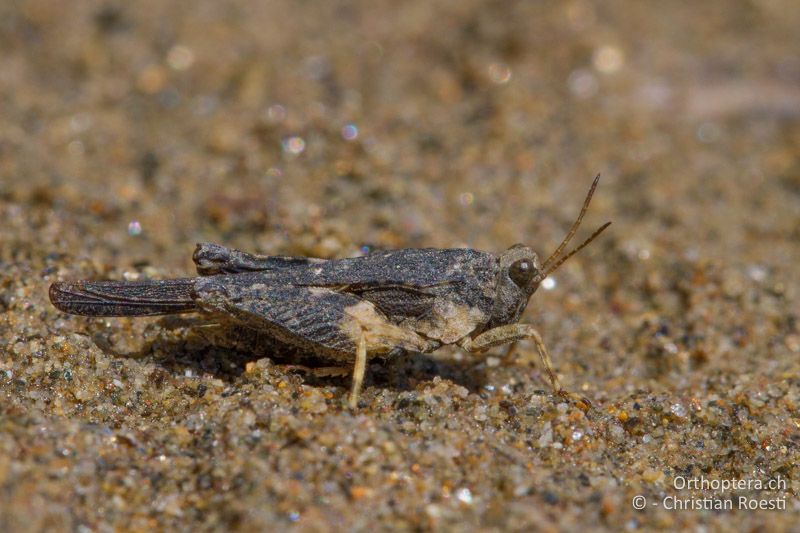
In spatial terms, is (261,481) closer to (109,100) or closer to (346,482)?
(346,482)

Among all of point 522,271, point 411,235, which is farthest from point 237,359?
point 411,235

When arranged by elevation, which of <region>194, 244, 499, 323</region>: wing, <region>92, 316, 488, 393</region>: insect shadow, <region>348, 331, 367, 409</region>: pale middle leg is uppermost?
<region>194, 244, 499, 323</region>: wing

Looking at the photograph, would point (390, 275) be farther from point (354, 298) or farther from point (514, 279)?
point (514, 279)

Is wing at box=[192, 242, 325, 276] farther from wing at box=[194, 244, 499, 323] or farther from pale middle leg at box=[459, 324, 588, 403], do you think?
pale middle leg at box=[459, 324, 588, 403]

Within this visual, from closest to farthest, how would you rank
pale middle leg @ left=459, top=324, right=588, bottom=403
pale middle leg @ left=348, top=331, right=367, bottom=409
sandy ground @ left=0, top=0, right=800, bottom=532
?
sandy ground @ left=0, top=0, right=800, bottom=532
pale middle leg @ left=348, top=331, right=367, bottom=409
pale middle leg @ left=459, top=324, right=588, bottom=403

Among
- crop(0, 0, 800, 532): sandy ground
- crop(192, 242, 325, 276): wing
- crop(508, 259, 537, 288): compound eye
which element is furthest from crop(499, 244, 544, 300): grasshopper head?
crop(192, 242, 325, 276): wing

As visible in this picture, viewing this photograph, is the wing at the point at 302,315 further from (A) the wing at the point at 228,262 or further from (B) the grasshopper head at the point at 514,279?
(B) the grasshopper head at the point at 514,279
